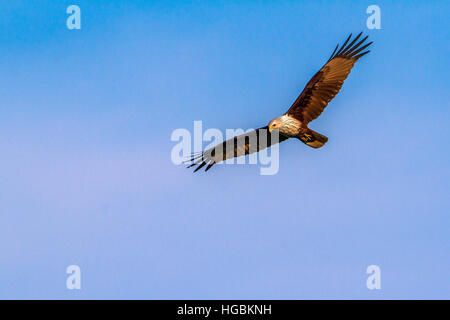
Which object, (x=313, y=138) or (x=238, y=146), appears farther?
(x=238, y=146)

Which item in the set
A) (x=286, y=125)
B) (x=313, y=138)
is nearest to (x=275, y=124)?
(x=286, y=125)

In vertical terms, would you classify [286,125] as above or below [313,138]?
above

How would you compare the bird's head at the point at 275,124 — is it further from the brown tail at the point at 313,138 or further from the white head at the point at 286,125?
the brown tail at the point at 313,138

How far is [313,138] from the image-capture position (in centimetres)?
1143

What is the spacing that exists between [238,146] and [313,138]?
80.1 inches

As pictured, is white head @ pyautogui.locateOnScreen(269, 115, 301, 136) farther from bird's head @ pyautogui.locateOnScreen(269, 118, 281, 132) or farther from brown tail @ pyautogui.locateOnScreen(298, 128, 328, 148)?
brown tail @ pyautogui.locateOnScreen(298, 128, 328, 148)

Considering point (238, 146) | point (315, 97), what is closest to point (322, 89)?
point (315, 97)

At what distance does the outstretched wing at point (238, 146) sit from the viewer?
493 inches

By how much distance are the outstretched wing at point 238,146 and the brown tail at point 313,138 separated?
2.79ft

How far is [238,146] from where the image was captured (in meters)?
12.8

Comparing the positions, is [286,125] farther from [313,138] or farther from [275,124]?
[313,138]
